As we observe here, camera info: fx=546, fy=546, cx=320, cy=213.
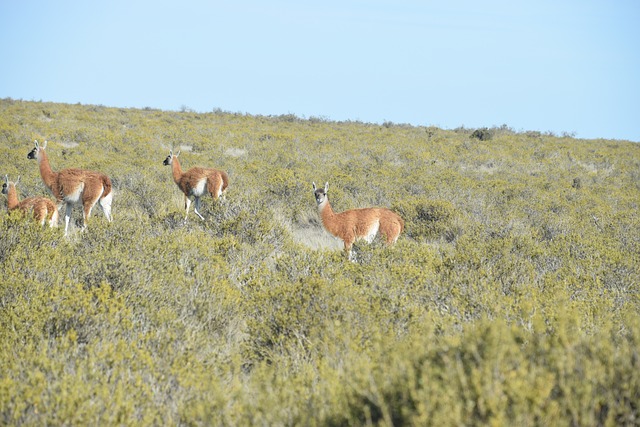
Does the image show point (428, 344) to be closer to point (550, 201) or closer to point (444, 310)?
point (444, 310)

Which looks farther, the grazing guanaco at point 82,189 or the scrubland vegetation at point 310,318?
the grazing guanaco at point 82,189

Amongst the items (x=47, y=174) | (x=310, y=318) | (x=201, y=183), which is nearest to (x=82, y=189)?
(x=47, y=174)

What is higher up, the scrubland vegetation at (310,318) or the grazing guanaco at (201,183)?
the grazing guanaco at (201,183)

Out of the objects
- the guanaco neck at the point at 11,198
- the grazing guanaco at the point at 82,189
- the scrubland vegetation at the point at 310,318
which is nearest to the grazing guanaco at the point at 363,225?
the scrubland vegetation at the point at 310,318

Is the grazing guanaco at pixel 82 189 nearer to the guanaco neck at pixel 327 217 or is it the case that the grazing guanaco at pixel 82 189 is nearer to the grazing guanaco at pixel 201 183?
the grazing guanaco at pixel 201 183

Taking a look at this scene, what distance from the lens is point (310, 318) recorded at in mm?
4277

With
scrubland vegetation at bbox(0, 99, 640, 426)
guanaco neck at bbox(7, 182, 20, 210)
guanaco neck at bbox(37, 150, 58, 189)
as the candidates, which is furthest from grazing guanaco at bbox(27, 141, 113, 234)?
scrubland vegetation at bbox(0, 99, 640, 426)


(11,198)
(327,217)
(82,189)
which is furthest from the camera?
(82,189)

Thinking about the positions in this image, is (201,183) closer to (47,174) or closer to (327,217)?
(47,174)

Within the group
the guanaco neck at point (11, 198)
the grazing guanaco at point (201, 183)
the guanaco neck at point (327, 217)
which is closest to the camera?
the guanaco neck at point (327, 217)

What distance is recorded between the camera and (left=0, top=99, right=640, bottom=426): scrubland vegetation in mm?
2506

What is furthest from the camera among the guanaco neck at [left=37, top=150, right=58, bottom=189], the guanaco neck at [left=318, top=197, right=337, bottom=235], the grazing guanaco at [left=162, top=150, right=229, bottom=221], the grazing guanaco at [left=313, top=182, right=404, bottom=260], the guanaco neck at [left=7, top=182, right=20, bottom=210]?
the grazing guanaco at [left=162, top=150, right=229, bottom=221]

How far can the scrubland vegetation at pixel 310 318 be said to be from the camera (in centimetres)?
251

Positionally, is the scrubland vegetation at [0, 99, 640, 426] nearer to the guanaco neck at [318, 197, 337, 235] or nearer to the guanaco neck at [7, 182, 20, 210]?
the guanaco neck at [318, 197, 337, 235]
